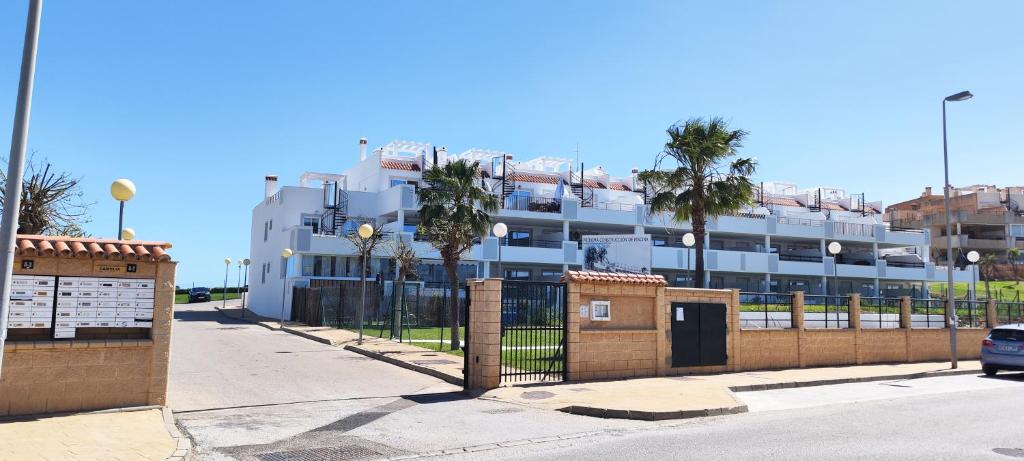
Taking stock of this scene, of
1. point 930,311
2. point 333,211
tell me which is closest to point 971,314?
point 930,311

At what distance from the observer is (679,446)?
8.87 meters

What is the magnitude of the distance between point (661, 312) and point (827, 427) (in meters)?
6.56

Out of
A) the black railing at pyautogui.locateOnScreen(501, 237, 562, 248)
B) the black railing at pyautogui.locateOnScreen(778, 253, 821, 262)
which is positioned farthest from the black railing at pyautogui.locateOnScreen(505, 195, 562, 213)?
the black railing at pyautogui.locateOnScreen(778, 253, 821, 262)

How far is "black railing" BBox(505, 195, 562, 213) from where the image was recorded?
44031 millimetres

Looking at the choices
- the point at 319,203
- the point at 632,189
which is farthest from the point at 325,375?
the point at 632,189

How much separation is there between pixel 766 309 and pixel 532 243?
2647 cm

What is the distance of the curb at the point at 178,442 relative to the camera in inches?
299

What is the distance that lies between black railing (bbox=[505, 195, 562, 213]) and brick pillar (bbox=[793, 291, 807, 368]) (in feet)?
82.8

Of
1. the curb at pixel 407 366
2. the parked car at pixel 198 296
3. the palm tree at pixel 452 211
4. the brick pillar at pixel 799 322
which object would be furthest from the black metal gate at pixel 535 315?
the parked car at pixel 198 296

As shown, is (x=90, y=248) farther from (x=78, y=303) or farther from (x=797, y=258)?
(x=797, y=258)

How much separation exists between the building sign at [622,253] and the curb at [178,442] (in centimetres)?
1583

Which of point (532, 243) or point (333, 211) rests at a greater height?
point (333, 211)

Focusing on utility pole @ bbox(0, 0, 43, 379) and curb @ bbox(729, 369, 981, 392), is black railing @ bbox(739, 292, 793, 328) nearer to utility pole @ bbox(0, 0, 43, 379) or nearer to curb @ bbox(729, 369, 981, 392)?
curb @ bbox(729, 369, 981, 392)

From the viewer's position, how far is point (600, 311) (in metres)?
15.9
